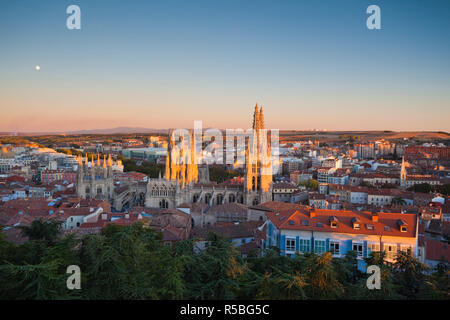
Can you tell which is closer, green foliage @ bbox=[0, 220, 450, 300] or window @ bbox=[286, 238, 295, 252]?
green foliage @ bbox=[0, 220, 450, 300]

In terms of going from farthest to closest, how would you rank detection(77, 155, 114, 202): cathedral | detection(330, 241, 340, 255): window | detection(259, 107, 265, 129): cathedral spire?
detection(259, 107, 265, 129): cathedral spire, detection(77, 155, 114, 202): cathedral, detection(330, 241, 340, 255): window

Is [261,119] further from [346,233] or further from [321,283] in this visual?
[321,283]

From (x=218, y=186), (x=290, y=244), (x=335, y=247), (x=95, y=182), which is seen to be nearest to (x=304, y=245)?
(x=290, y=244)

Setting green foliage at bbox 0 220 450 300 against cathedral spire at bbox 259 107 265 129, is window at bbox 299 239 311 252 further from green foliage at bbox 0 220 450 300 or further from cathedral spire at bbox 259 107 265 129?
cathedral spire at bbox 259 107 265 129

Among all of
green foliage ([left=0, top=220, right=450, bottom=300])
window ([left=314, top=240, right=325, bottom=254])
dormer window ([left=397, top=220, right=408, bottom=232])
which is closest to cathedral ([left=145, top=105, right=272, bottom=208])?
window ([left=314, top=240, right=325, bottom=254])
